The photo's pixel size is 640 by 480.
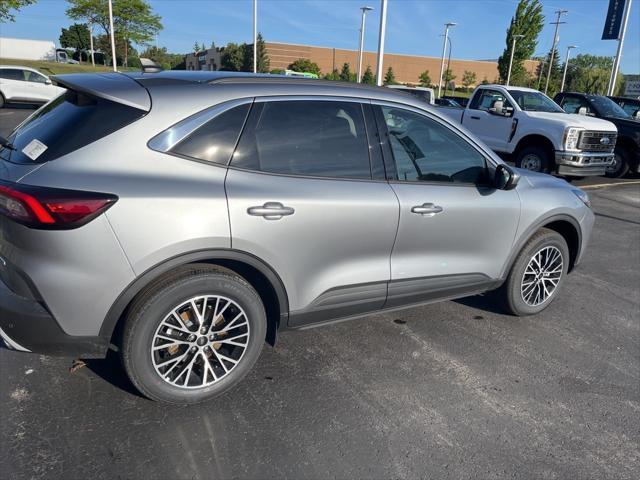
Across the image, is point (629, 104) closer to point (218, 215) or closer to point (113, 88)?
point (218, 215)

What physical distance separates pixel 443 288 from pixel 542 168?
759cm

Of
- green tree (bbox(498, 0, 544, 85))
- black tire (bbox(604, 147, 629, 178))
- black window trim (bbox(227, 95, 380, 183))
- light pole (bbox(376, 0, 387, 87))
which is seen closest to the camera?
black window trim (bbox(227, 95, 380, 183))

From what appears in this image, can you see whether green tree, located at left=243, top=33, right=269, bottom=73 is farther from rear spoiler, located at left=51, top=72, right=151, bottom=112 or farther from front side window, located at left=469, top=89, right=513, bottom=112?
rear spoiler, located at left=51, top=72, right=151, bottom=112

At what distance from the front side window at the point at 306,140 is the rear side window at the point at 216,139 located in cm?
5

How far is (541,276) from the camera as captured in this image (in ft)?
13.7

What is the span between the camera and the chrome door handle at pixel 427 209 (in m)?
3.25

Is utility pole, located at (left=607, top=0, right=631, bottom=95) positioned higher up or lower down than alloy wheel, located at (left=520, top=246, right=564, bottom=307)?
higher up

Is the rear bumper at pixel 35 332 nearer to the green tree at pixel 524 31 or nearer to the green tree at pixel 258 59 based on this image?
the green tree at pixel 524 31

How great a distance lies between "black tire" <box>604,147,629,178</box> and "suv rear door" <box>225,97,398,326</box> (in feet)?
37.2

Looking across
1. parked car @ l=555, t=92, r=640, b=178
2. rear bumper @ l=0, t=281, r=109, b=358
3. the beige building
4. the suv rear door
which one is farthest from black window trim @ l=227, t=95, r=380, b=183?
the beige building

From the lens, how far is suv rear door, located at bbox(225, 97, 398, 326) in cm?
271

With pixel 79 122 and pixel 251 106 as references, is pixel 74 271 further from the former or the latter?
pixel 251 106

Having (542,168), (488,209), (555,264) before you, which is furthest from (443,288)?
(542,168)

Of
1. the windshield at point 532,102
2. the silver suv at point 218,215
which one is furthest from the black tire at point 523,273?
the windshield at point 532,102
